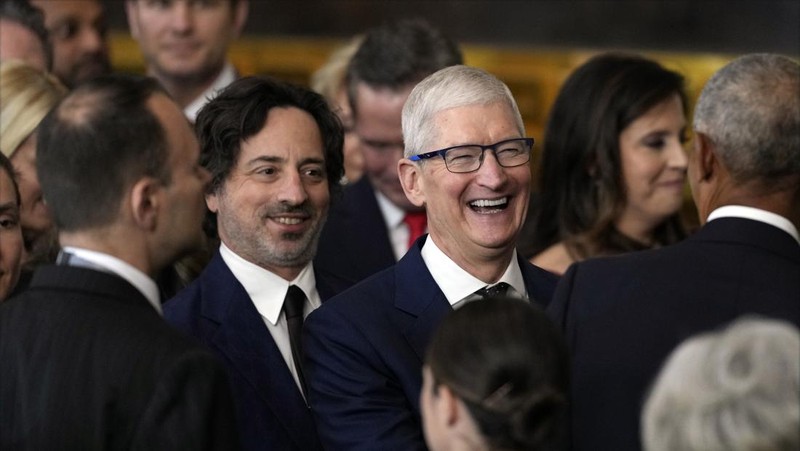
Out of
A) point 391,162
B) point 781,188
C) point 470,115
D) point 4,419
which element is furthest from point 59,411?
point 391,162

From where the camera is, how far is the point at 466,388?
255cm

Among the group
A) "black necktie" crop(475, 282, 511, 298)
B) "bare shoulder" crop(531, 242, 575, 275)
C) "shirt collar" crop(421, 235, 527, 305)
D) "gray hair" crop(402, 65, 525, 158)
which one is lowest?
"bare shoulder" crop(531, 242, 575, 275)

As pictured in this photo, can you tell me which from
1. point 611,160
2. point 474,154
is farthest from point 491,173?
point 611,160

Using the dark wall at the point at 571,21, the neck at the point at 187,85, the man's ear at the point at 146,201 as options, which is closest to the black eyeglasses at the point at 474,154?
the man's ear at the point at 146,201

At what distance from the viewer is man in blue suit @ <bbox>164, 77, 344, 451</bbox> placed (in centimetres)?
371

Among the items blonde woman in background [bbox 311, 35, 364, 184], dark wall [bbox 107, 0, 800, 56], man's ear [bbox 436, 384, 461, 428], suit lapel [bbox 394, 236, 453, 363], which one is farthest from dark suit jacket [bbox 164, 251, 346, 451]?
dark wall [bbox 107, 0, 800, 56]

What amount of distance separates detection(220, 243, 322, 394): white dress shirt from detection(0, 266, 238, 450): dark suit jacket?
3.40 ft

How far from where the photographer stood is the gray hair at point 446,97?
3.65 metres

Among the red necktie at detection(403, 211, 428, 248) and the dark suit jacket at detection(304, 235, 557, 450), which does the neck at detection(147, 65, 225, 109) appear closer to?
the red necktie at detection(403, 211, 428, 248)

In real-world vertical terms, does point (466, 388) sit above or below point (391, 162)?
above

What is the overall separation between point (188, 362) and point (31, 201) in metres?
1.96

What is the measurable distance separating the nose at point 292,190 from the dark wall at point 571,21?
338 cm

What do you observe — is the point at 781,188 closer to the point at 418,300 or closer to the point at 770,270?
the point at 770,270

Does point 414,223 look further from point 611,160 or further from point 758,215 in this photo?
point 758,215
